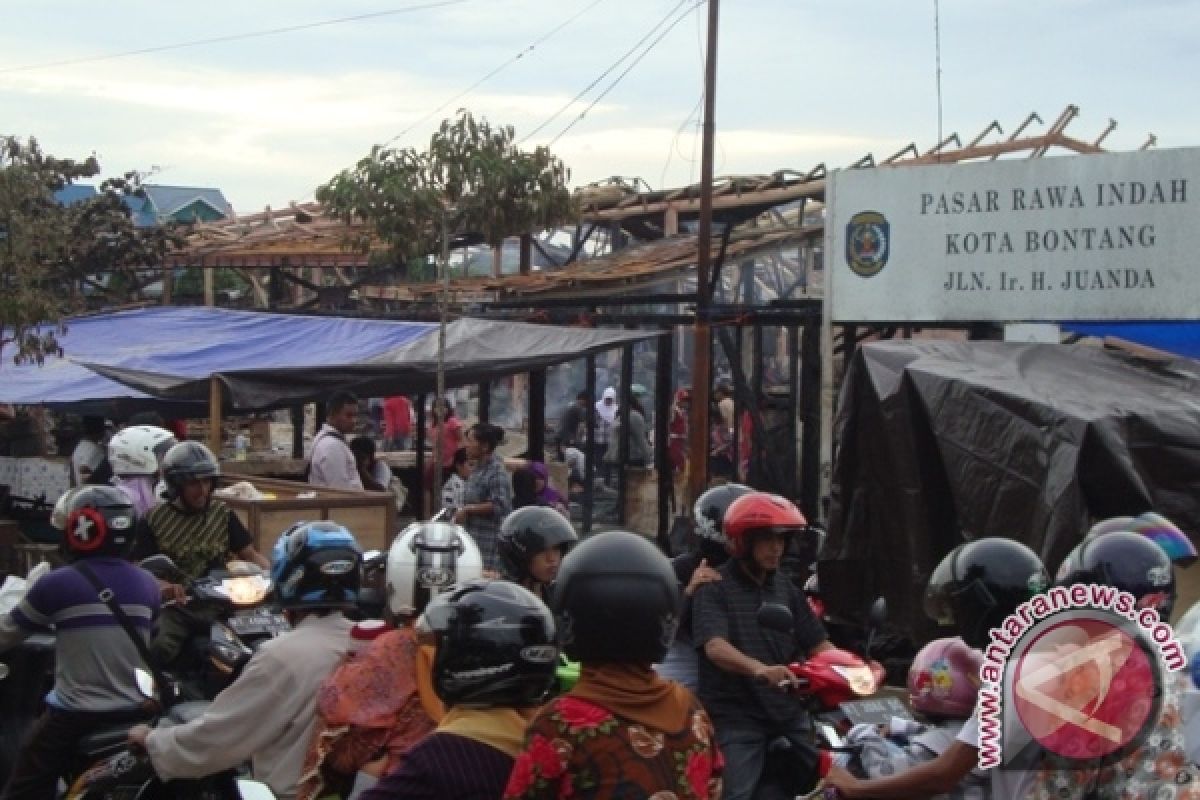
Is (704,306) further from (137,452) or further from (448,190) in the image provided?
(137,452)

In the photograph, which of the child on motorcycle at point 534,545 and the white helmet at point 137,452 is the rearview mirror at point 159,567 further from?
the white helmet at point 137,452

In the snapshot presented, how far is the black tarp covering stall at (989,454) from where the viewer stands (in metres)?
10.0

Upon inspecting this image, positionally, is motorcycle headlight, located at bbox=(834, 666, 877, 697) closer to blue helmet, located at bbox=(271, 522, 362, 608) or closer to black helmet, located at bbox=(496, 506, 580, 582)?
black helmet, located at bbox=(496, 506, 580, 582)

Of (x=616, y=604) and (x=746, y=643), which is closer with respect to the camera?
(x=616, y=604)

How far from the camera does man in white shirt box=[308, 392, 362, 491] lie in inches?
508

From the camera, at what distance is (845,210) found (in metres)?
14.0

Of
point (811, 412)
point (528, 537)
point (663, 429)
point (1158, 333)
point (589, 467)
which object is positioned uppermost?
point (1158, 333)

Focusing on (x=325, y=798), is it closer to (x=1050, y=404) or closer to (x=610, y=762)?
(x=610, y=762)

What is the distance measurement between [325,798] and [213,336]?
1389 cm

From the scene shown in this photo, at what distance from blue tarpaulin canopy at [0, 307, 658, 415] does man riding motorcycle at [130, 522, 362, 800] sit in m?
8.61

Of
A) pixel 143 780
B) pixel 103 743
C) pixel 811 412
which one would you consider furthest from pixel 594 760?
pixel 811 412

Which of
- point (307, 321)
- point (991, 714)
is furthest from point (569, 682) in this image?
point (307, 321)

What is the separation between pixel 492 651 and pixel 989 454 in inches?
287

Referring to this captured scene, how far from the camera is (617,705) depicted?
3502 mm
